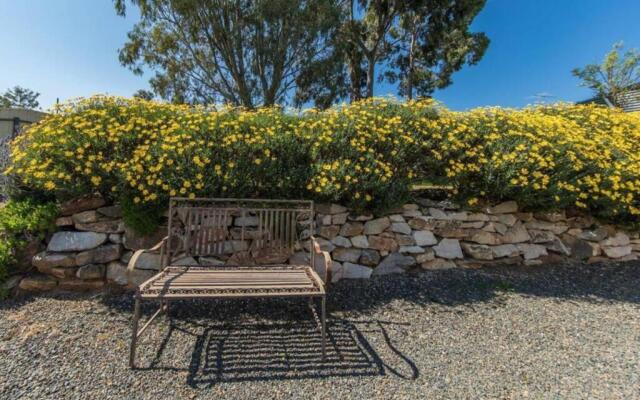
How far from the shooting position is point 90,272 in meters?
2.80

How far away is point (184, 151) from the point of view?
9.50ft

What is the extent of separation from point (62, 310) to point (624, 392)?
3692 mm

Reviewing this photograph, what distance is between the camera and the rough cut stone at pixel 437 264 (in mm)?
3426

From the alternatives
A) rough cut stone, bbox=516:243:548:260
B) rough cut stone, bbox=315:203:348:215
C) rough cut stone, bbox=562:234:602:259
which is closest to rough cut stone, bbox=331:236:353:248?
rough cut stone, bbox=315:203:348:215

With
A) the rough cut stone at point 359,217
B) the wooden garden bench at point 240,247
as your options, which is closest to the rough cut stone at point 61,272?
the wooden garden bench at point 240,247

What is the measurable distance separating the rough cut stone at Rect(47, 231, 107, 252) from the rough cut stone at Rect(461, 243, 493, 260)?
11.5ft

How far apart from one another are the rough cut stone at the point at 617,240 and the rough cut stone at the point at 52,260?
5559 mm

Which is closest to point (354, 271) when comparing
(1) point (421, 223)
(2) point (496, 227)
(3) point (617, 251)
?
(1) point (421, 223)

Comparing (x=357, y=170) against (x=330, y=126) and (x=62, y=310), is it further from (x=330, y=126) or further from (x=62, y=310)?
(x=62, y=310)

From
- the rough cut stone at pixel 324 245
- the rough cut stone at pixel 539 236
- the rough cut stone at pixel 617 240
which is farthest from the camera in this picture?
the rough cut stone at pixel 617 240

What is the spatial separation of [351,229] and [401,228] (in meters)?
0.53

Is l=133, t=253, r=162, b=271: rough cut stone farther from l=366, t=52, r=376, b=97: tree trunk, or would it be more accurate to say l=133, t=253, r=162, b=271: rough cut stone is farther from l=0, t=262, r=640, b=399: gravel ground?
l=366, t=52, r=376, b=97: tree trunk

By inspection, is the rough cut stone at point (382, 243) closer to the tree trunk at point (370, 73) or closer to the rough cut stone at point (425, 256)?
the rough cut stone at point (425, 256)

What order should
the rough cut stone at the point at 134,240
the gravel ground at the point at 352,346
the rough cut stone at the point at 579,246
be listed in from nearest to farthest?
Result: the gravel ground at the point at 352,346 → the rough cut stone at the point at 134,240 → the rough cut stone at the point at 579,246
